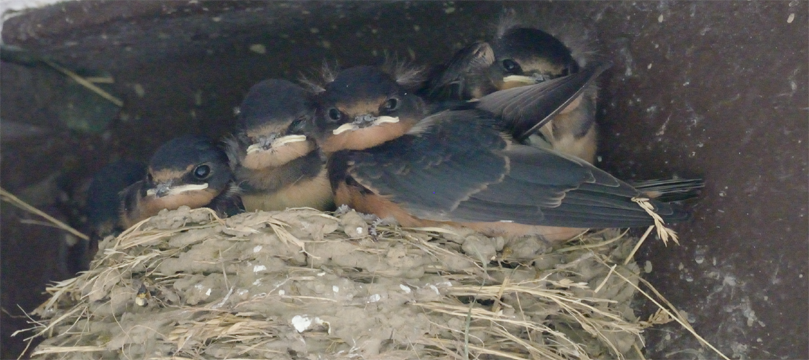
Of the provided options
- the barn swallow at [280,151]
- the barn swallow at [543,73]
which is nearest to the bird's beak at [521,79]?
the barn swallow at [543,73]

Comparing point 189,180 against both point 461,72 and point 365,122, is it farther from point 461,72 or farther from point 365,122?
point 461,72

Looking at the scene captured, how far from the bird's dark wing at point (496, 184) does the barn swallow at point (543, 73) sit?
215mm

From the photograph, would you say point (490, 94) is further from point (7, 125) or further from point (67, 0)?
point (7, 125)

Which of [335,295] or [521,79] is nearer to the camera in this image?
[335,295]

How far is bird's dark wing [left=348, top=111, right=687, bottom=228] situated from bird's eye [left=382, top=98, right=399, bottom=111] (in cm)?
19

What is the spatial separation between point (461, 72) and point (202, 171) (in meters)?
0.99

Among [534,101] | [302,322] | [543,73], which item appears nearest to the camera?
[302,322]

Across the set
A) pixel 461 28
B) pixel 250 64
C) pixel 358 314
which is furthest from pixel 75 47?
pixel 358 314

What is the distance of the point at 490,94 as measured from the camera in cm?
280

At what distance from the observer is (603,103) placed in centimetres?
286

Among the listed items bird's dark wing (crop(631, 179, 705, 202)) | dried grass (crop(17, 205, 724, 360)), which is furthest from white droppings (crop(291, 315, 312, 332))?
bird's dark wing (crop(631, 179, 705, 202))

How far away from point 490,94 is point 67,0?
5.14 ft

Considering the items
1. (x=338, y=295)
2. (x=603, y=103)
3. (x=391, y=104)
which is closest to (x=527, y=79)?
(x=603, y=103)

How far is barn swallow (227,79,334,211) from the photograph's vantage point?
9.10 ft
